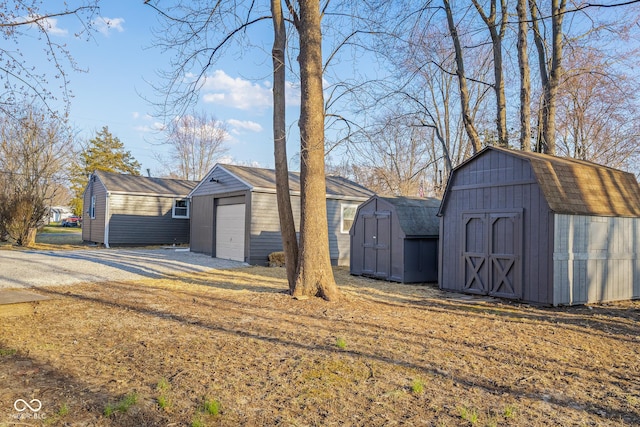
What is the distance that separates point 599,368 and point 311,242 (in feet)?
15.9

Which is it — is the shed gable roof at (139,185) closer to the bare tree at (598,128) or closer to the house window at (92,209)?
the house window at (92,209)

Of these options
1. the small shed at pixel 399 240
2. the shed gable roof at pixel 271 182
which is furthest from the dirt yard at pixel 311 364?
the shed gable roof at pixel 271 182

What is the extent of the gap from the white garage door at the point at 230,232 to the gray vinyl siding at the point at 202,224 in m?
0.52

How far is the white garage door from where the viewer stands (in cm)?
1630

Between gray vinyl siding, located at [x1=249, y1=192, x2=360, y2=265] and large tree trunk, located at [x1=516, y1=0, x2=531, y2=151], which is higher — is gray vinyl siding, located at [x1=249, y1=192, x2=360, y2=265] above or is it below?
below

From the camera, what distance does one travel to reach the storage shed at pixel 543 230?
847cm

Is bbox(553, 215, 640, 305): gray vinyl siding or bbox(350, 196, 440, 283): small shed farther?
bbox(350, 196, 440, 283): small shed

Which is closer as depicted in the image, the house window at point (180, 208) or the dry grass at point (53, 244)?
the dry grass at point (53, 244)

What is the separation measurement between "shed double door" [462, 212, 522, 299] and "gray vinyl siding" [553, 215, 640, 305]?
734 millimetres

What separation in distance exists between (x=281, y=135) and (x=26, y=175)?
19.5 meters

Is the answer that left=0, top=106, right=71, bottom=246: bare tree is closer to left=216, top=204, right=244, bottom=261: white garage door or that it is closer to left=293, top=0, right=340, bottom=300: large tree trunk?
left=216, top=204, right=244, bottom=261: white garage door

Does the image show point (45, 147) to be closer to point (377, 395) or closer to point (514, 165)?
point (514, 165)

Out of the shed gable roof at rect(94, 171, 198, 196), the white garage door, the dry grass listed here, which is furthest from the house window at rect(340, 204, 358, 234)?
the dry grass

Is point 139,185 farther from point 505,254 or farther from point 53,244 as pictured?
point 505,254
